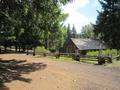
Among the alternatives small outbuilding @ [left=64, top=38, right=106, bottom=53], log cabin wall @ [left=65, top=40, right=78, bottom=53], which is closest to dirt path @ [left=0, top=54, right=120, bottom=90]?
small outbuilding @ [left=64, top=38, right=106, bottom=53]

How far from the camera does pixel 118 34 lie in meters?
53.9

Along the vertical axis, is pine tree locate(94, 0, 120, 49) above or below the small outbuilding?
above

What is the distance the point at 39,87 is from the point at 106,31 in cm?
3897

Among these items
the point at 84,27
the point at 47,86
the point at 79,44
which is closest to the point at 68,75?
the point at 47,86

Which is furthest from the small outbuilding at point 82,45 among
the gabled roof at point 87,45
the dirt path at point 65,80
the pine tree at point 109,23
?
the dirt path at point 65,80

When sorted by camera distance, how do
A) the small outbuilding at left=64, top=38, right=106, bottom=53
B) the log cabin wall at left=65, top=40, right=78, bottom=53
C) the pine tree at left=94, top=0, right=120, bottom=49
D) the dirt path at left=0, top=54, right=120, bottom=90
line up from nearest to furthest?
the dirt path at left=0, top=54, right=120, bottom=90, the pine tree at left=94, top=0, right=120, bottom=49, the small outbuilding at left=64, top=38, right=106, bottom=53, the log cabin wall at left=65, top=40, right=78, bottom=53

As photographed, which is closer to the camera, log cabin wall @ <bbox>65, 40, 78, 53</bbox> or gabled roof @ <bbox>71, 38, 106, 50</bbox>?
gabled roof @ <bbox>71, 38, 106, 50</bbox>

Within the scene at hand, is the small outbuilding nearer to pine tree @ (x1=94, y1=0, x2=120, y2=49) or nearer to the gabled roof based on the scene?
the gabled roof

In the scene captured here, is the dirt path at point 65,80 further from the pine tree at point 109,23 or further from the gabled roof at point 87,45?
the gabled roof at point 87,45

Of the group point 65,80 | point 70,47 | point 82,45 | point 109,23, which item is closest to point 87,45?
point 82,45

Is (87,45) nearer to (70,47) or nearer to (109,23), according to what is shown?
(70,47)

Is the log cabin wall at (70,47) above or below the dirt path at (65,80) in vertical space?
above

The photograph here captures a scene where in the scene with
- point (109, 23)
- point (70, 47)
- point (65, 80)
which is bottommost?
point (65, 80)

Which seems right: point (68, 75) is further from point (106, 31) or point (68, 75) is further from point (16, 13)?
point (106, 31)
